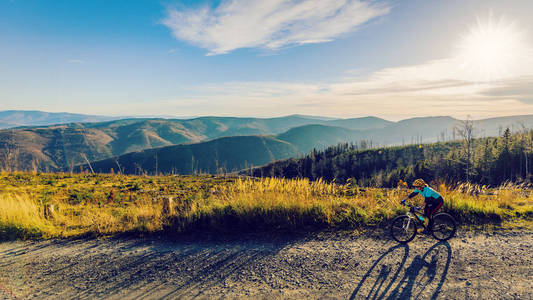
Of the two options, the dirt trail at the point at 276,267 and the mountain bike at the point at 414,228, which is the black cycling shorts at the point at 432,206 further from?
the dirt trail at the point at 276,267

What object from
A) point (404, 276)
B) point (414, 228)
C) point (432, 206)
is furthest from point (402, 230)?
point (404, 276)

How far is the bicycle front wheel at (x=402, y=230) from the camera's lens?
6.47 m

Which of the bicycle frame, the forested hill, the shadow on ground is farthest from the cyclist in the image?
the forested hill

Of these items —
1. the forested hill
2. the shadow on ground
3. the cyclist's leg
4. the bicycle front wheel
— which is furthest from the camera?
the forested hill

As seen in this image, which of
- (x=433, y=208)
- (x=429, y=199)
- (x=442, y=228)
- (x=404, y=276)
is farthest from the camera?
(x=429, y=199)

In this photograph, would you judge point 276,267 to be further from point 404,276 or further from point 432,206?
point 432,206

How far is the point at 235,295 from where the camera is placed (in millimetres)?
4355

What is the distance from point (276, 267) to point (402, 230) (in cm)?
372

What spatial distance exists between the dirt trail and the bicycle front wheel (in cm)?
21

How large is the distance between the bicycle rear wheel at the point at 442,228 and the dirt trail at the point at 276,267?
25cm

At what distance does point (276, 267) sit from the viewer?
17.1 ft

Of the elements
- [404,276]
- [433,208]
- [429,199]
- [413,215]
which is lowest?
[404,276]

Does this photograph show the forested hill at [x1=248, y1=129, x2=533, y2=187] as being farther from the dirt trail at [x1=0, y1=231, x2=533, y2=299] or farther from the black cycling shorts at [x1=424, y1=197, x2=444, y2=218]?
the dirt trail at [x1=0, y1=231, x2=533, y2=299]

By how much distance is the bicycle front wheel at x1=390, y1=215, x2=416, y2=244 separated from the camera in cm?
647
